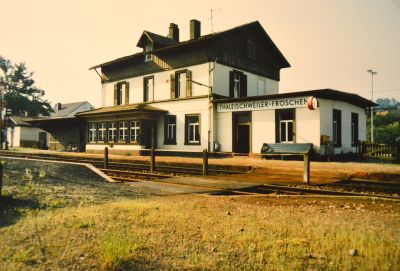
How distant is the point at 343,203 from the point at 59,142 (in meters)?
32.6

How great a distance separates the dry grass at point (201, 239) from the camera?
11.8 feet

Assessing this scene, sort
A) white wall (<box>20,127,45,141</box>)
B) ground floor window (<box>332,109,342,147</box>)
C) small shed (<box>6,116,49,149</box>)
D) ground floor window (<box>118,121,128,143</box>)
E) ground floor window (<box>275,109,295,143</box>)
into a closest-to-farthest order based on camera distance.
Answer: ground floor window (<box>275,109,295,143</box>)
ground floor window (<box>332,109,342,147</box>)
ground floor window (<box>118,121,128,143</box>)
small shed (<box>6,116,49,149</box>)
white wall (<box>20,127,45,141</box>)

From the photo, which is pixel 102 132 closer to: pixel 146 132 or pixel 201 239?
pixel 146 132

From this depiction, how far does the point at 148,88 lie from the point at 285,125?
13105 millimetres

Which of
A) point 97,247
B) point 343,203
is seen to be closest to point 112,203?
point 97,247

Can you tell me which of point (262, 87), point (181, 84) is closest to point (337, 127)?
point (262, 87)

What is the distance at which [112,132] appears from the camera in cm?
2733

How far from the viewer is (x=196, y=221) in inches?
213

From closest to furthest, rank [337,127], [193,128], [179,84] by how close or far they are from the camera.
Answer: [337,127]
[193,128]
[179,84]

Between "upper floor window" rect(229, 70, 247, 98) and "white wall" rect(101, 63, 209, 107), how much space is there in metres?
2.37

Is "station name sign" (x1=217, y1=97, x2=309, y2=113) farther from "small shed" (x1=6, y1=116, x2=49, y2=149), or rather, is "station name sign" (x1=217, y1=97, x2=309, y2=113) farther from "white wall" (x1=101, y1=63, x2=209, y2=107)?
"small shed" (x1=6, y1=116, x2=49, y2=149)

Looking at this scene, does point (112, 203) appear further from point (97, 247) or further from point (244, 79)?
point (244, 79)

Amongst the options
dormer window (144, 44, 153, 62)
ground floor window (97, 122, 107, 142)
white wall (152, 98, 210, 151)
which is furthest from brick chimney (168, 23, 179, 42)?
ground floor window (97, 122, 107, 142)

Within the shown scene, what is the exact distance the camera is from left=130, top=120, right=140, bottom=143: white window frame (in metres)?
25.1
